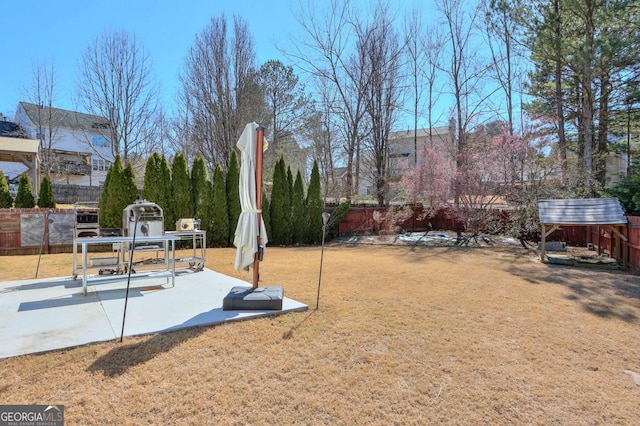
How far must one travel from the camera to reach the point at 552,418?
2.12m

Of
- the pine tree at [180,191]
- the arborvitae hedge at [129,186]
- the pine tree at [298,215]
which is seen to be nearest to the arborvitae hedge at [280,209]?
the pine tree at [298,215]

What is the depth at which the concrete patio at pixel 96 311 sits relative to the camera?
9.98 feet

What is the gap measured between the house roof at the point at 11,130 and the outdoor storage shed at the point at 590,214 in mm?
29488

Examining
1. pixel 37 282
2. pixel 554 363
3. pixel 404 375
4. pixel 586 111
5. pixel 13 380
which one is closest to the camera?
pixel 13 380

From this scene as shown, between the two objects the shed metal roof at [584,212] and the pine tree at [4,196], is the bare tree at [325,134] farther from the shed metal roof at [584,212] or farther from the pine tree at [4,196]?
A: the pine tree at [4,196]

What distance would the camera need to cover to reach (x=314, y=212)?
1423 centimetres

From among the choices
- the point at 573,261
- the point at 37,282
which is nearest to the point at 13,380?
the point at 37,282

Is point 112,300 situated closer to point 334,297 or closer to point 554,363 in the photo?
point 334,297

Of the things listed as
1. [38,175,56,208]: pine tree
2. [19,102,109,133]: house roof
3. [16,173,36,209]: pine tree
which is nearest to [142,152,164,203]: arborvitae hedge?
[38,175,56,208]: pine tree

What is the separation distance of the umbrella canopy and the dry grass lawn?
0.91m

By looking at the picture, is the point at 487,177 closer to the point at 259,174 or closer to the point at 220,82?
the point at 259,174

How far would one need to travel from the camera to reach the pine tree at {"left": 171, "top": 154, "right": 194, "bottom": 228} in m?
11.4

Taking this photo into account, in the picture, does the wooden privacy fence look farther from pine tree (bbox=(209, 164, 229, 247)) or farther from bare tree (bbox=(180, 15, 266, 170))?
bare tree (bbox=(180, 15, 266, 170))

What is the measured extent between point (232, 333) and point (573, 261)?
9.41 metres
